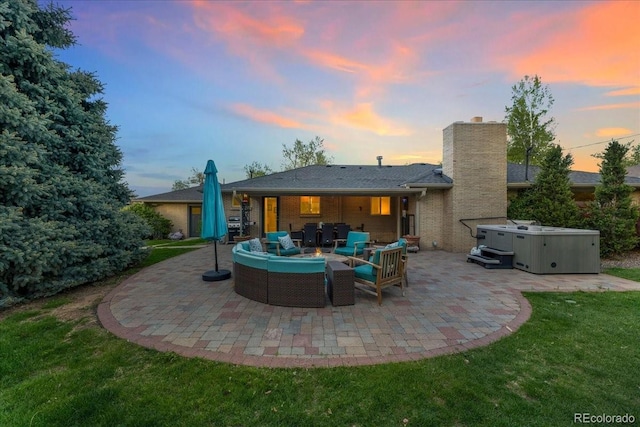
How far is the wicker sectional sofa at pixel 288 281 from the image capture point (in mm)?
4363

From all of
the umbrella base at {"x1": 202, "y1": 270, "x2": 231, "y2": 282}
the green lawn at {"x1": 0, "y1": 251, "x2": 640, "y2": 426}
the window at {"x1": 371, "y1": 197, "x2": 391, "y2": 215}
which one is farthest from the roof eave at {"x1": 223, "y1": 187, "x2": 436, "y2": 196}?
the green lawn at {"x1": 0, "y1": 251, "x2": 640, "y2": 426}

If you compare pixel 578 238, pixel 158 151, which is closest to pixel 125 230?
pixel 578 238

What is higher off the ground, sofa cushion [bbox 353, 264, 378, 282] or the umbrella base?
sofa cushion [bbox 353, 264, 378, 282]

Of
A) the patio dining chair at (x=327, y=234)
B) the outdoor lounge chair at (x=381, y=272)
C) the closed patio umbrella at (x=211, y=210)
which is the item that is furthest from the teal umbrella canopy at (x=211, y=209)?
the patio dining chair at (x=327, y=234)

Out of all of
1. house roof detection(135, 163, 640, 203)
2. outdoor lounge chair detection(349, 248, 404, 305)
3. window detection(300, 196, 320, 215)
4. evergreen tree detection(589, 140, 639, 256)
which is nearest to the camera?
outdoor lounge chair detection(349, 248, 404, 305)

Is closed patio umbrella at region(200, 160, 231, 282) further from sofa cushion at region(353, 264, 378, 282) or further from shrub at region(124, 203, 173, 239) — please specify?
shrub at region(124, 203, 173, 239)

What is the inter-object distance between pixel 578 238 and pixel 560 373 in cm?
586

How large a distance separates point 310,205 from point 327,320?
9.94 m

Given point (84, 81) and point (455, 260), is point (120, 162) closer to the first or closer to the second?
point (84, 81)

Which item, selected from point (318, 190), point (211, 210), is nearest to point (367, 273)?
point (211, 210)

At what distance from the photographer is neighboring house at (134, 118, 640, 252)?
33.6 feet

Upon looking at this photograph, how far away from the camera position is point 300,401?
7.33ft

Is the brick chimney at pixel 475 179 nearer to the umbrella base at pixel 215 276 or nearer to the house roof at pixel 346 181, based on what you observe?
the house roof at pixel 346 181

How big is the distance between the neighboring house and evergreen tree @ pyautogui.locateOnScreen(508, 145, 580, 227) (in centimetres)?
82
